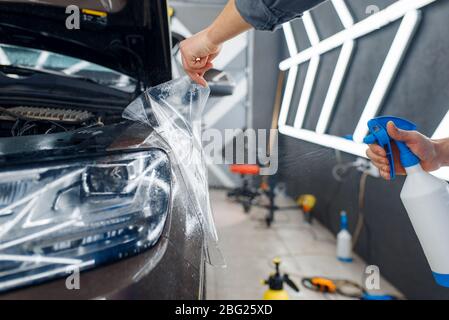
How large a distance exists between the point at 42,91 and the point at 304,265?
1927 mm

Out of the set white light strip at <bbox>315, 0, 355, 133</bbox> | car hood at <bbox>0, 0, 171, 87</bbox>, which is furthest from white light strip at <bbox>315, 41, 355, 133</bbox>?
car hood at <bbox>0, 0, 171, 87</bbox>

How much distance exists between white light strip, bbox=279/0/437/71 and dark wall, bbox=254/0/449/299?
5 cm

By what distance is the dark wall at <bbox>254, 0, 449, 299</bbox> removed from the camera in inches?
51.3

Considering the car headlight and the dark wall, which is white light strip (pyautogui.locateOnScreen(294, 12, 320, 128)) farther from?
the car headlight

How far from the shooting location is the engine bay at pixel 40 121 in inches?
33.1

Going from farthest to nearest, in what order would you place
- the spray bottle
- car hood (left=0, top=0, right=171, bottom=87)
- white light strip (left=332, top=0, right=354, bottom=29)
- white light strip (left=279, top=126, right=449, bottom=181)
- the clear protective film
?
1. the spray bottle
2. white light strip (left=332, top=0, right=354, bottom=29)
3. white light strip (left=279, top=126, right=449, bottom=181)
4. car hood (left=0, top=0, right=171, bottom=87)
5. the clear protective film

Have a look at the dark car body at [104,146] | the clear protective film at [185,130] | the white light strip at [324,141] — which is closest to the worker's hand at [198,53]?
the clear protective film at [185,130]

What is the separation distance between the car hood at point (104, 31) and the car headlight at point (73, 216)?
634mm

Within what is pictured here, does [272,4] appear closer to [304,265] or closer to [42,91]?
[42,91]

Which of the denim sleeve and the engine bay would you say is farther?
the engine bay

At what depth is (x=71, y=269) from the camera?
441 mm

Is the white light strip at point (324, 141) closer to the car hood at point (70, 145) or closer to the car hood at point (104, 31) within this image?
the car hood at point (104, 31)

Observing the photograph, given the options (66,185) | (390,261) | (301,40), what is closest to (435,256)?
(66,185)

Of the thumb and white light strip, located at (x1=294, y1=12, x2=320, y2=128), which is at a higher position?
white light strip, located at (x1=294, y1=12, x2=320, y2=128)
